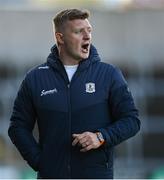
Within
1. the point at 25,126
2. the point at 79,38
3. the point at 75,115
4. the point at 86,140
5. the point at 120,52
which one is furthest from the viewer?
the point at 120,52

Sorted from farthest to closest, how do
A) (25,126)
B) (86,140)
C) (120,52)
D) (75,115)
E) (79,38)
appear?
(120,52)
(25,126)
(79,38)
(75,115)
(86,140)

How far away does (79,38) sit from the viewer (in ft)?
16.4

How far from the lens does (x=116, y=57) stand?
44.4 ft

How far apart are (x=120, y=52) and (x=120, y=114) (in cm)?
870

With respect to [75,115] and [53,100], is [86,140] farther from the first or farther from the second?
[53,100]

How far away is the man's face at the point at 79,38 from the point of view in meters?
4.99

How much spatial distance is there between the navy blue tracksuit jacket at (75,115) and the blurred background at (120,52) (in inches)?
319

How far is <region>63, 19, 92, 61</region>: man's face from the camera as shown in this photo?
4.99m

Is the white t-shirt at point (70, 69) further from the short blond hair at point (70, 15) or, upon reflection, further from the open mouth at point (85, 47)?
the short blond hair at point (70, 15)

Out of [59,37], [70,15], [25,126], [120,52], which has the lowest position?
[120,52]

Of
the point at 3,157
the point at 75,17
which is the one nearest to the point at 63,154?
the point at 75,17

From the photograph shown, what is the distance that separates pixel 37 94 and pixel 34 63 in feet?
27.9

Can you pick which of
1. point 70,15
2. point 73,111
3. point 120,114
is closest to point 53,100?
point 73,111

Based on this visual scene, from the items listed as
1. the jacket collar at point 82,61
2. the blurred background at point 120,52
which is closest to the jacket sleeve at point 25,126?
the jacket collar at point 82,61
